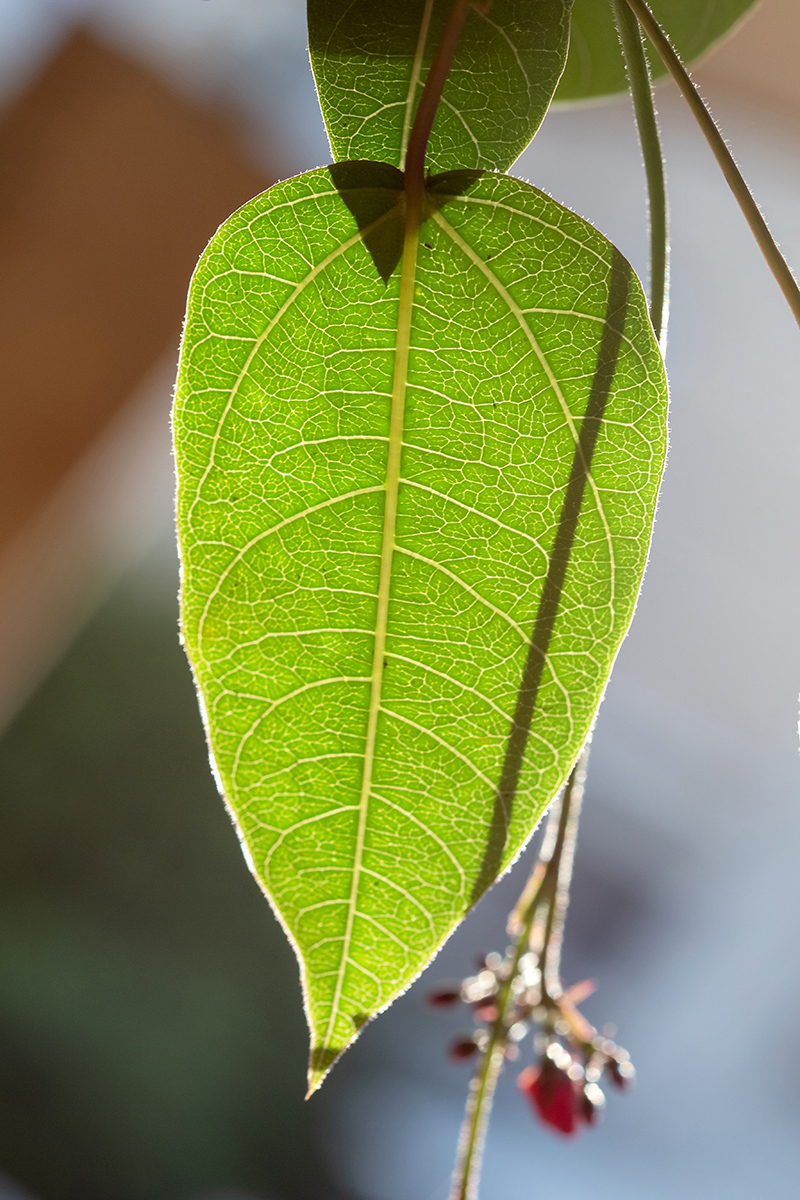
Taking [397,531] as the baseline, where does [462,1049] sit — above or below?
below

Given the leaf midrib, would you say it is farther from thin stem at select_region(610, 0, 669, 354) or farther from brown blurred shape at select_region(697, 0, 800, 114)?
brown blurred shape at select_region(697, 0, 800, 114)

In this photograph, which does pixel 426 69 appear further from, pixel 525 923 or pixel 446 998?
pixel 446 998

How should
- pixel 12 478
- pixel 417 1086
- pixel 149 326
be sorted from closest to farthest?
pixel 12 478 → pixel 149 326 → pixel 417 1086

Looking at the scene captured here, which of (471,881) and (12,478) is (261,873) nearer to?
(471,881)

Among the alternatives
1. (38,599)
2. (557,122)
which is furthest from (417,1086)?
(557,122)

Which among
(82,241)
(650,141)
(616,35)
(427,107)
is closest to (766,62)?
(82,241)

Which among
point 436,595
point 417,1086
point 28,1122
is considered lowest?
point 28,1122
